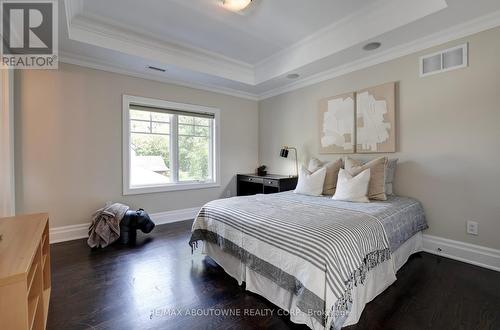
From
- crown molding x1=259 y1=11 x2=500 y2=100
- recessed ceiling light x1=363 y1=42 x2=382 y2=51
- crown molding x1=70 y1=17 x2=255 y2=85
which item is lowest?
crown molding x1=259 y1=11 x2=500 y2=100

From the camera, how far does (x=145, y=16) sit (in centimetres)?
266

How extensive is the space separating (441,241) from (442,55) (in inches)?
83.3

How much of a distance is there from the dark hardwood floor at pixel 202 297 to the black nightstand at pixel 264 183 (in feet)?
5.94

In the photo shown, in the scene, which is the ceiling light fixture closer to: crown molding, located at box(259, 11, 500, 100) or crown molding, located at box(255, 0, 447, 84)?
crown molding, located at box(255, 0, 447, 84)

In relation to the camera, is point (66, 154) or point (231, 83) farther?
point (231, 83)

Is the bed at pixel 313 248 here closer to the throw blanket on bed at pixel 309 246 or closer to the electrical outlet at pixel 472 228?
the throw blanket on bed at pixel 309 246

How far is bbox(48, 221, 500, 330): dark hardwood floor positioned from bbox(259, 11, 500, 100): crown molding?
2430mm

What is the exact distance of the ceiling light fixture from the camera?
2.37 meters

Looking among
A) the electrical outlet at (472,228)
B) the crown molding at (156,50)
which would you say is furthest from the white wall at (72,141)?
the electrical outlet at (472,228)

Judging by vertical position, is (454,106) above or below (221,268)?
above

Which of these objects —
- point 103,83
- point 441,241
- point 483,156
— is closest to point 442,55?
point 483,156

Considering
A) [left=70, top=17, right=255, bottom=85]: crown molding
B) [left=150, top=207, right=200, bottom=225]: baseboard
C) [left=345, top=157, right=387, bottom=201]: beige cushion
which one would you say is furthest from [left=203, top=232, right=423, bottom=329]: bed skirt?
[left=70, top=17, right=255, bottom=85]: crown molding

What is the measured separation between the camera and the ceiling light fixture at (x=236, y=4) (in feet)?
7.78

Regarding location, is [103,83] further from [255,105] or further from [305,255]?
[305,255]
